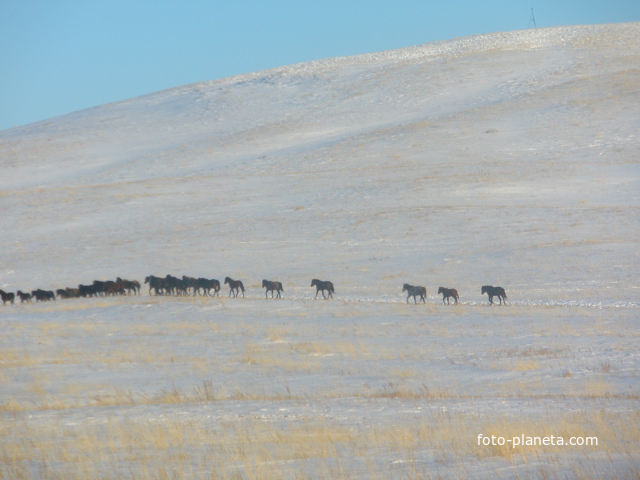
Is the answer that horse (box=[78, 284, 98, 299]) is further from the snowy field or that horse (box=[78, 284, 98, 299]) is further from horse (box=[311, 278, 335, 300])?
horse (box=[311, 278, 335, 300])

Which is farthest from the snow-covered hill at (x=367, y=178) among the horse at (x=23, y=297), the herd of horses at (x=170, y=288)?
the horse at (x=23, y=297)

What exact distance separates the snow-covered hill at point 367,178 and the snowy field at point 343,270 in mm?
230

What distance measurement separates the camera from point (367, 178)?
51.2m

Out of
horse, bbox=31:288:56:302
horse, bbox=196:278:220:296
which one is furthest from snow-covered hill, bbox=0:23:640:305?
horse, bbox=31:288:56:302

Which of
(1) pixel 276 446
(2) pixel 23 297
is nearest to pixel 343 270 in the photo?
(2) pixel 23 297

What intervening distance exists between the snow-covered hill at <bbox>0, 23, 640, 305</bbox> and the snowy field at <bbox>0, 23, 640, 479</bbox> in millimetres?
230

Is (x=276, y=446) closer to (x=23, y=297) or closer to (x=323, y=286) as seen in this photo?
(x=323, y=286)

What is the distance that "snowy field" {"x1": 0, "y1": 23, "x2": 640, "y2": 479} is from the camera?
9.52 m

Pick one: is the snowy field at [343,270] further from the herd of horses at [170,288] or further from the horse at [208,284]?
the horse at [208,284]

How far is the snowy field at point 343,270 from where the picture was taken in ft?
31.2

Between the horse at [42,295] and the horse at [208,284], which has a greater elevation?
the horse at [208,284]

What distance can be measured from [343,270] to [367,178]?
64.8 ft

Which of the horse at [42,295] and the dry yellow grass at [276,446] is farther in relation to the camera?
the horse at [42,295]

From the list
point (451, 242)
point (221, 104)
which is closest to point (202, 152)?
point (221, 104)
